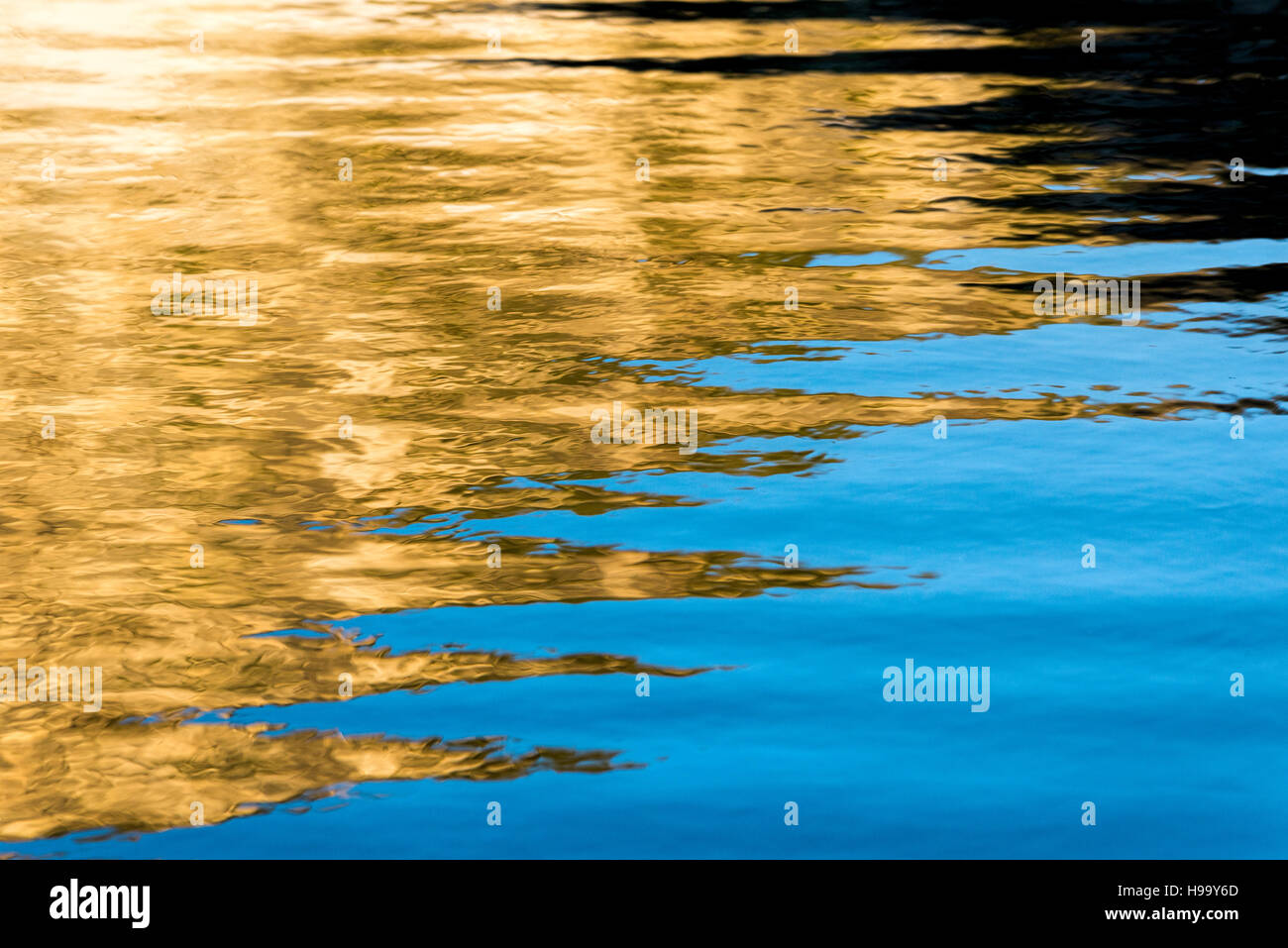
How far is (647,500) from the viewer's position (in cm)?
463

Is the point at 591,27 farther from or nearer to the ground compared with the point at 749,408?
farther from the ground

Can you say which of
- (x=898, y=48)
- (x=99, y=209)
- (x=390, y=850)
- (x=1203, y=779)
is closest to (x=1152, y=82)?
(x=898, y=48)

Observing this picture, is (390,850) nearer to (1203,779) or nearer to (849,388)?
(1203,779)

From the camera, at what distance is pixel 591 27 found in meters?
16.0

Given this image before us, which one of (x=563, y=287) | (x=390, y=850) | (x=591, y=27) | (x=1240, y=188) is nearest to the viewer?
(x=390, y=850)

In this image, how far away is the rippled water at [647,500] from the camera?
3.21m

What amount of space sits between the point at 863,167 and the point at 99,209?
4.62 m

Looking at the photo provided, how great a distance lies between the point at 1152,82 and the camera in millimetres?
12281

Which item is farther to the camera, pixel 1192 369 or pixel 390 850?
pixel 1192 369

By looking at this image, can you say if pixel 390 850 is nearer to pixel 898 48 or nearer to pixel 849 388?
pixel 849 388

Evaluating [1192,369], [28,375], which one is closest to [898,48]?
[1192,369]

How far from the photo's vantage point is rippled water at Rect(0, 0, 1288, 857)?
10.5 feet
